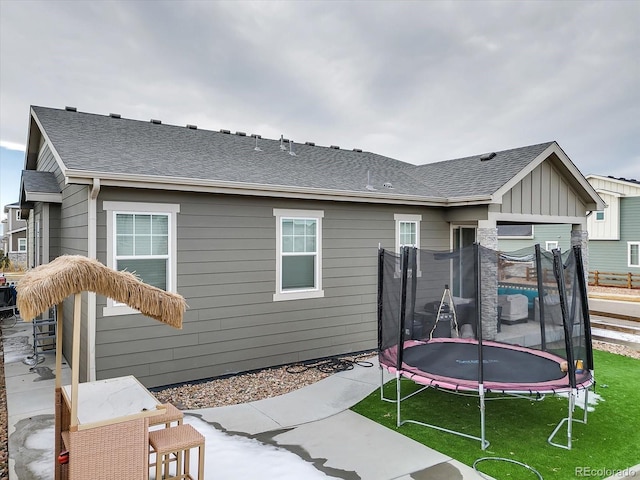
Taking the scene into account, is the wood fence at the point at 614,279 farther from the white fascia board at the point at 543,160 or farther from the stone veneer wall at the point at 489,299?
the stone veneer wall at the point at 489,299

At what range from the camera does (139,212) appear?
561 cm

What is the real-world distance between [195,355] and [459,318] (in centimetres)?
407

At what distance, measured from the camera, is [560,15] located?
992 cm

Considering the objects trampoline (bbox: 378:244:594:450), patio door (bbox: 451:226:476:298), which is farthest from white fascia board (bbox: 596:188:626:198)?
trampoline (bbox: 378:244:594:450)

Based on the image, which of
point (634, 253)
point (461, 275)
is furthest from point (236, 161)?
point (634, 253)

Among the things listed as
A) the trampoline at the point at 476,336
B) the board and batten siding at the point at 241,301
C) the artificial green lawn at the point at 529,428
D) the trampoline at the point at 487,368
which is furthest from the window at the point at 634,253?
the trampoline at the point at 487,368

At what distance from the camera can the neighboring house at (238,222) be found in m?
5.54

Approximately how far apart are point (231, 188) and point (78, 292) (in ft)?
11.7

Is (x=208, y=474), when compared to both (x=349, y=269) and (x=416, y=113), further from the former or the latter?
(x=416, y=113)

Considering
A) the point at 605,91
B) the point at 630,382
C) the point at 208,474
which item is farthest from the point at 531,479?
the point at 605,91

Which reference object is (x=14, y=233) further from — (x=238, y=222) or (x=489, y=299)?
(x=489, y=299)

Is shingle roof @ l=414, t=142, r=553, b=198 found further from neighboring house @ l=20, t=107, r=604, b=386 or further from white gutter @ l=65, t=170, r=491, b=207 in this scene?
white gutter @ l=65, t=170, r=491, b=207

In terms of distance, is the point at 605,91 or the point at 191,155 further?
the point at 605,91

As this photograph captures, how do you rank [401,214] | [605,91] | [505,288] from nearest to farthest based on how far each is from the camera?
[401,214]
[505,288]
[605,91]
